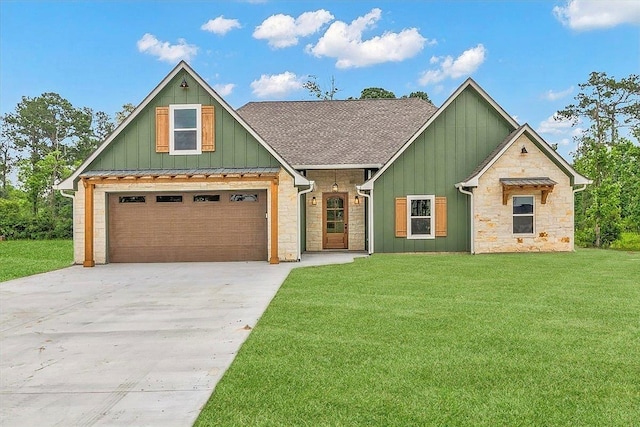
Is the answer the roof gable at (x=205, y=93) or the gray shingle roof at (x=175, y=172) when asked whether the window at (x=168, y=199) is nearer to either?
the gray shingle roof at (x=175, y=172)

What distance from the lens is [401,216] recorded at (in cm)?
1570

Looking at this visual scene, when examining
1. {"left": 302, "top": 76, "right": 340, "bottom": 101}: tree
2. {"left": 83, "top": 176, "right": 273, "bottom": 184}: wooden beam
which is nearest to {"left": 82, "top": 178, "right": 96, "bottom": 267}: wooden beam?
{"left": 83, "top": 176, "right": 273, "bottom": 184}: wooden beam

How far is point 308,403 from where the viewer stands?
3545 millimetres

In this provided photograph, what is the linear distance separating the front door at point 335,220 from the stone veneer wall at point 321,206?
0.15 m

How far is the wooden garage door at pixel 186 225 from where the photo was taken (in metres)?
14.6

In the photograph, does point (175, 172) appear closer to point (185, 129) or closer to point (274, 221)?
point (185, 129)

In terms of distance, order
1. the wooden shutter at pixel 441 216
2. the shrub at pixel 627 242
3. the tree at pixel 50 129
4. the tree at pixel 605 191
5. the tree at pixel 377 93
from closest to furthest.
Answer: the wooden shutter at pixel 441 216 → the shrub at pixel 627 242 → the tree at pixel 605 191 → the tree at pixel 377 93 → the tree at pixel 50 129

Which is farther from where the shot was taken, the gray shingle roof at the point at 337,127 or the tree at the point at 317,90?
the tree at the point at 317,90

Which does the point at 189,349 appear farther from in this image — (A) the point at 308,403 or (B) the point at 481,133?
(B) the point at 481,133

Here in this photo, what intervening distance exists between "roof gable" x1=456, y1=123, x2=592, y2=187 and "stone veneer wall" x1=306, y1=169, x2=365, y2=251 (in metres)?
3.91

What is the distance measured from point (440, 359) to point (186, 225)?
11.4m

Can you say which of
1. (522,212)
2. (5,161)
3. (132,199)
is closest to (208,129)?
(132,199)

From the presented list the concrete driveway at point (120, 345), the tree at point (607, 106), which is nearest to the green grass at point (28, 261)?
the concrete driveway at point (120, 345)

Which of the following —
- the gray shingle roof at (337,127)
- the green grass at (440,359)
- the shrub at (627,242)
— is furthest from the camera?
the shrub at (627,242)
